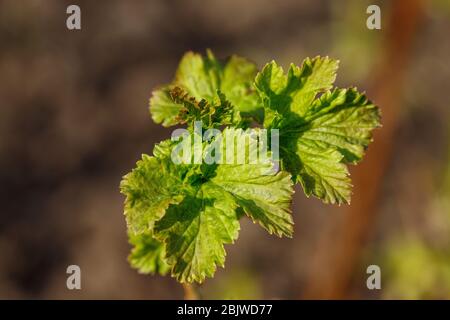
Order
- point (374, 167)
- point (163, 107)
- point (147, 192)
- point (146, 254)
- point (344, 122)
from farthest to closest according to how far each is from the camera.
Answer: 1. point (374, 167)
2. point (146, 254)
3. point (163, 107)
4. point (344, 122)
5. point (147, 192)

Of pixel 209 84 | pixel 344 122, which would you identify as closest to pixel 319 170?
pixel 344 122

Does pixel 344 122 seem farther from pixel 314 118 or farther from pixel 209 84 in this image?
pixel 209 84

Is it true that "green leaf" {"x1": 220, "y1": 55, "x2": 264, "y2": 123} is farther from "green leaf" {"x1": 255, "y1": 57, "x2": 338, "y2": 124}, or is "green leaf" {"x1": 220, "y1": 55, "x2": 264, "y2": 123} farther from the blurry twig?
the blurry twig

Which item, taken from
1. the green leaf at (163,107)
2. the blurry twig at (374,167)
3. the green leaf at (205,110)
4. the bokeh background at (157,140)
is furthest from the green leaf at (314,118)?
the bokeh background at (157,140)

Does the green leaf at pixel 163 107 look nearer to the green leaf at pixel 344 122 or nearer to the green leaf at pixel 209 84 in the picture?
the green leaf at pixel 209 84

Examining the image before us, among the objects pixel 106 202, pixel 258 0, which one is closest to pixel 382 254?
pixel 106 202

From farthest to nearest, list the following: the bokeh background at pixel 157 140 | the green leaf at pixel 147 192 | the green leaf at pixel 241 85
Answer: the bokeh background at pixel 157 140 < the green leaf at pixel 241 85 < the green leaf at pixel 147 192
